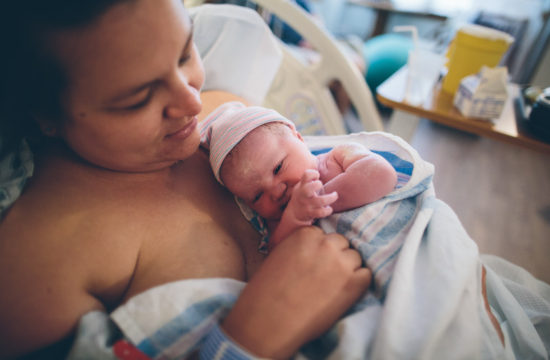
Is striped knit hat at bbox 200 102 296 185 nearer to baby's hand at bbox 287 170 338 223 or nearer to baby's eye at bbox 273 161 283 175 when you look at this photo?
baby's eye at bbox 273 161 283 175

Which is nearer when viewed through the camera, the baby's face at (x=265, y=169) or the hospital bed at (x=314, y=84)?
the baby's face at (x=265, y=169)

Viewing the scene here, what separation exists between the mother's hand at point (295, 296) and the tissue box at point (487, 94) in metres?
1.15

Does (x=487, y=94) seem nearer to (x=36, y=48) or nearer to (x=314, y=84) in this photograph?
(x=314, y=84)

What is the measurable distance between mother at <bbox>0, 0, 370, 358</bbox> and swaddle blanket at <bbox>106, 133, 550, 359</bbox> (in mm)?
47

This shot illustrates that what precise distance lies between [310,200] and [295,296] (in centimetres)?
20

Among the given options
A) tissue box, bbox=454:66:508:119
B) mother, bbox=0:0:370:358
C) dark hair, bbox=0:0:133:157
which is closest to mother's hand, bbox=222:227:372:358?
mother, bbox=0:0:370:358

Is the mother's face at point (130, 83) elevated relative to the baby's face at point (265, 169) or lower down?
elevated

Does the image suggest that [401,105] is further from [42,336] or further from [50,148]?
[42,336]

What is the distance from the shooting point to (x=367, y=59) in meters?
2.94

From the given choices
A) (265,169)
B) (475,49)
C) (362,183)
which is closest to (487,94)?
(475,49)

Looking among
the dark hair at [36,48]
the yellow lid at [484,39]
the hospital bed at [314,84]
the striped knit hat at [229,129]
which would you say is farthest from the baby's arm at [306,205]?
the yellow lid at [484,39]

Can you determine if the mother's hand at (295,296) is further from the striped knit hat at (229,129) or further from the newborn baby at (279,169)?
the striped knit hat at (229,129)

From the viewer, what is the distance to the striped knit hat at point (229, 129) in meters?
0.77

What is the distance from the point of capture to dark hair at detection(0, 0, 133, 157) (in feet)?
1.51
